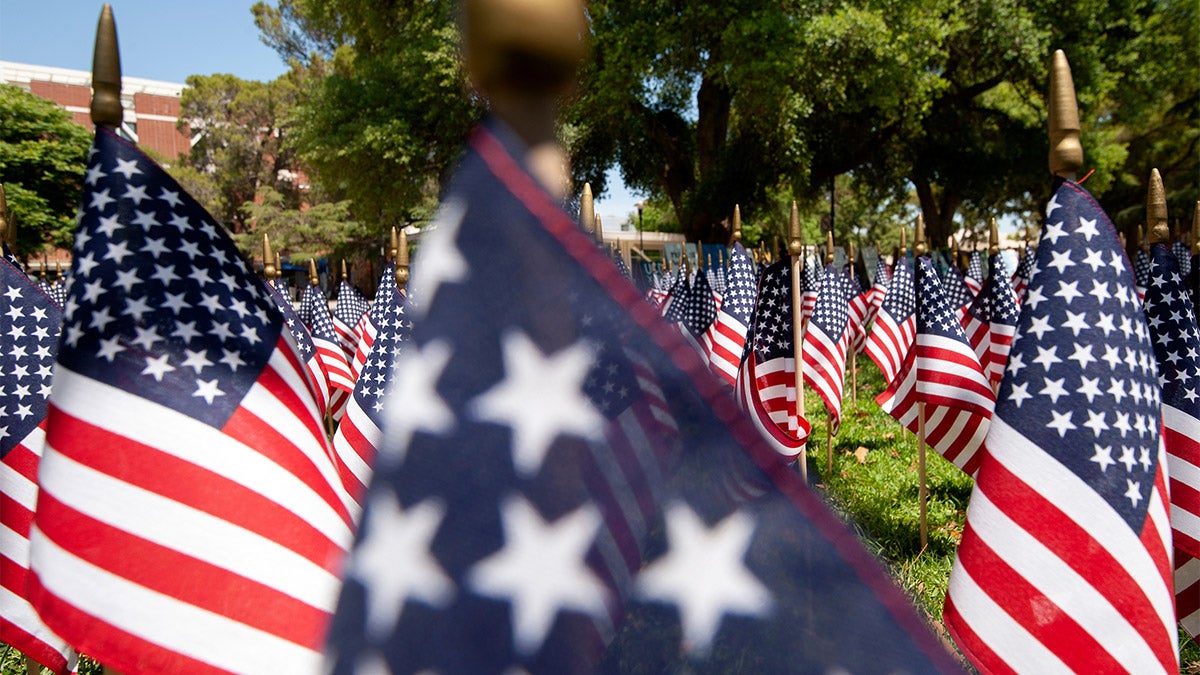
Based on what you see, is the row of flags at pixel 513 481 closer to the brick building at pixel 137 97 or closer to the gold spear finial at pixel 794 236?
the gold spear finial at pixel 794 236

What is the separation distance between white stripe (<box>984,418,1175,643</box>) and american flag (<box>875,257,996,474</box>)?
2879 millimetres

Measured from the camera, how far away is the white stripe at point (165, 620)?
1.57 m

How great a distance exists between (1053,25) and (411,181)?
15971 mm

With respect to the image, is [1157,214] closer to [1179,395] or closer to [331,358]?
[1179,395]

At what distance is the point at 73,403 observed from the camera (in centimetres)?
170

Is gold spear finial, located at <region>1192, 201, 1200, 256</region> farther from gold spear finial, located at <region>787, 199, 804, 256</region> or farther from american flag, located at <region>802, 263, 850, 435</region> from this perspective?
american flag, located at <region>802, 263, 850, 435</region>

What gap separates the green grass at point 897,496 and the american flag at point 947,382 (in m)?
0.47

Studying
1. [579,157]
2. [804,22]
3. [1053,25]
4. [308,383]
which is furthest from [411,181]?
[308,383]

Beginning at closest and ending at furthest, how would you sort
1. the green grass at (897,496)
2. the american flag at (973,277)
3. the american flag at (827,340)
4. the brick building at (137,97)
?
the green grass at (897,496), the american flag at (827,340), the american flag at (973,277), the brick building at (137,97)

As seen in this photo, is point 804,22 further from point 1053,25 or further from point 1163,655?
point 1163,655

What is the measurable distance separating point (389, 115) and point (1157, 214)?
61.9 ft

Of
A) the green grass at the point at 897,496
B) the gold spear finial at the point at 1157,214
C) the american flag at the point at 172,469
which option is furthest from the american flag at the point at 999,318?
the american flag at the point at 172,469

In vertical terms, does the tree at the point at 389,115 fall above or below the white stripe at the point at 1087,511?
above

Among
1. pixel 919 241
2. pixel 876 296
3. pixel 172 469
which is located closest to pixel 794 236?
pixel 919 241
